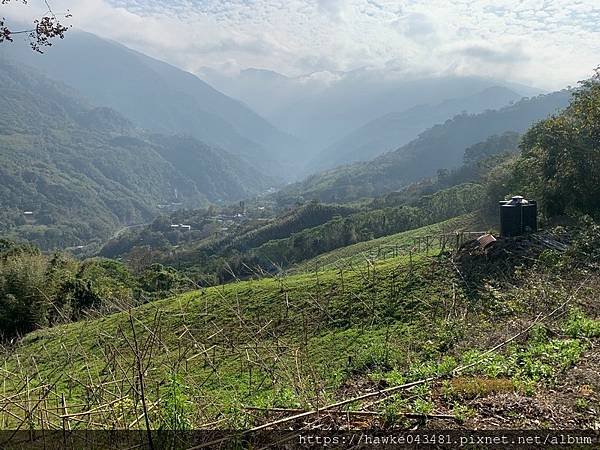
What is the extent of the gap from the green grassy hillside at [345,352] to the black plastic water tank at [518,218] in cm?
88

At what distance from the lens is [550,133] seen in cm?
1645

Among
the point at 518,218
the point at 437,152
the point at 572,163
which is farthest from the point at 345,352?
the point at 437,152

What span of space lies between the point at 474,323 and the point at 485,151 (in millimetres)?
99175

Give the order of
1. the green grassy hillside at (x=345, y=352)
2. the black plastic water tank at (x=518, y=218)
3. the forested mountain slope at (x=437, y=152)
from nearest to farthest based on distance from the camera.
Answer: the green grassy hillside at (x=345, y=352) < the black plastic water tank at (x=518, y=218) < the forested mountain slope at (x=437, y=152)

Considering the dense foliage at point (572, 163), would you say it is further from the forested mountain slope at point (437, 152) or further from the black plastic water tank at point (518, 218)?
the forested mountain slope at point (437, 152)

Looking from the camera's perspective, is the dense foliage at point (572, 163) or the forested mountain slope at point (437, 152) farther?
the forested mountain slope at point (437, 152)

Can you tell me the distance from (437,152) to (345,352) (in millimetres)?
171582

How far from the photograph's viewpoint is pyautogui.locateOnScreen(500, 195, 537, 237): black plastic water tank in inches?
506

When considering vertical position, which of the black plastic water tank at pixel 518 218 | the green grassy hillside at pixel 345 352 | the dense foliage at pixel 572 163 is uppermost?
the dense foliage at pixel 572 163

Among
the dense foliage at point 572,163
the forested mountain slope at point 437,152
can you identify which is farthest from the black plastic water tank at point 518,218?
the forested mountain slope at point 437,152

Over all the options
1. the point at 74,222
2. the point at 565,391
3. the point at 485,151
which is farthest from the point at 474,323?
the point at 74,222

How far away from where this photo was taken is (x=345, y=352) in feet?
29.2

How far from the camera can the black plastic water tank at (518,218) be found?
42.2 feet

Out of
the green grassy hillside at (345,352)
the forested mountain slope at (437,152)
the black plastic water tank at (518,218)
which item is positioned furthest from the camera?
the forested mountain slope at (437,152)
